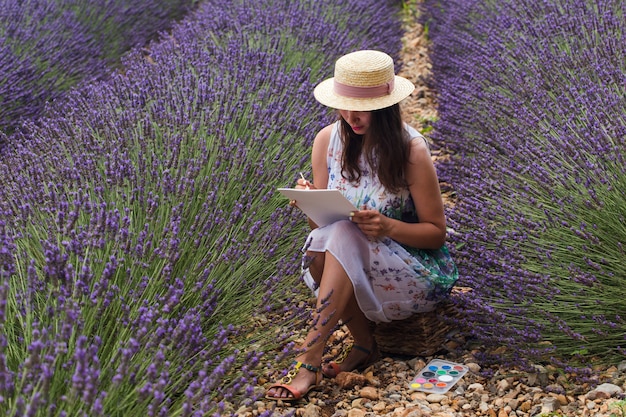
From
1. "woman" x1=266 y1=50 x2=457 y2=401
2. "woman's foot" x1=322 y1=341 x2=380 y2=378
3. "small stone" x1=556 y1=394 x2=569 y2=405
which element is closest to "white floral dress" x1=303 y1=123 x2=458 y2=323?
"woman" x1=266 y1=50 x2=457 y2=401

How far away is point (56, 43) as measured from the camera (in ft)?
15.4

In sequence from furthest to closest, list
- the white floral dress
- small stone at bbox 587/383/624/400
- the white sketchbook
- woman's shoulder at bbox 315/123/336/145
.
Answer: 1. woman's shoulder at bbox 315/123/336/145
2. the white floral dress
3. the white sketchbook
4. small stone at bbox 587/383/624/400

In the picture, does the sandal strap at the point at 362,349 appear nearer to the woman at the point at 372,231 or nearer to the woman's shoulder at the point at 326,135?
the woman at the point at 372,231

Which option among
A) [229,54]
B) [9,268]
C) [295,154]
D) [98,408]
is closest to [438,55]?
[229,54]

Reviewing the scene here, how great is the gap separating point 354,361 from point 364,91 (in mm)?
796

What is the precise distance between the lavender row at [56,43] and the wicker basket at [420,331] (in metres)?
2.02

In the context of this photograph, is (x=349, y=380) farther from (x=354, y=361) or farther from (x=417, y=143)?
(x=417, y=143)

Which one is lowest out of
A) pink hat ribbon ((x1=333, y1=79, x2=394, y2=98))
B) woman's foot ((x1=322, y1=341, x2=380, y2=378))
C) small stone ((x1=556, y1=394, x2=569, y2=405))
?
woman's foot ((x1=322, y1=341, x2=380, y2=378))

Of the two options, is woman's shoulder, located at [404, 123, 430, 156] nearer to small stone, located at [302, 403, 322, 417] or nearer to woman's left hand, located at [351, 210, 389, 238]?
woman's left hand, located at [351, 210, 389, 238]

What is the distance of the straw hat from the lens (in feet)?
7.58

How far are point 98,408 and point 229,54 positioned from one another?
2578 mm

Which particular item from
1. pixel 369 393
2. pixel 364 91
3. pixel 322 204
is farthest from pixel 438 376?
pixel 364 91

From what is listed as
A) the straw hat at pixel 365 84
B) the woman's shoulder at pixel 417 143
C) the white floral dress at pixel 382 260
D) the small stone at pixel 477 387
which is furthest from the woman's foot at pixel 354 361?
the straw hat at pixel 365 84

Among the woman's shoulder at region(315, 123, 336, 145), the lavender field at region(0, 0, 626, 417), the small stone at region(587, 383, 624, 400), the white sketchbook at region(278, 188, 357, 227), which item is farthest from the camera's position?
the woman's shoulder at region(315, 123, 336, 145)
